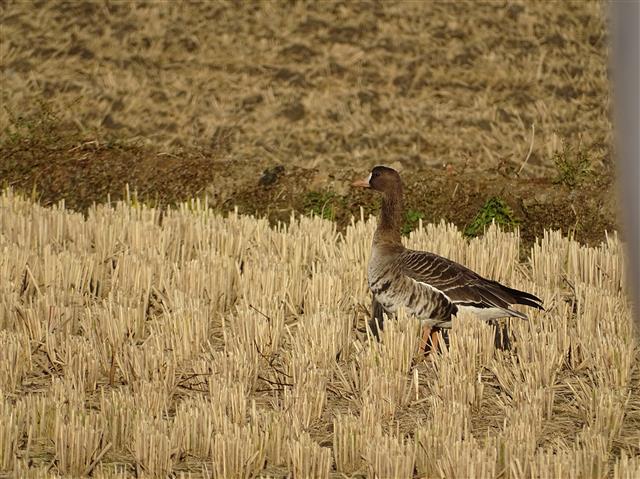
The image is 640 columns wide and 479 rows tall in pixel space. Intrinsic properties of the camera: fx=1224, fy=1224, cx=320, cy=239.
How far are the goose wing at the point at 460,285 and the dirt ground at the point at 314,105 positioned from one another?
185 inches

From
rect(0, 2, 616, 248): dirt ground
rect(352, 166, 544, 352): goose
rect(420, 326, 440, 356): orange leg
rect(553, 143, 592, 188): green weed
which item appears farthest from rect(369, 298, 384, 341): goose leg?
rect(553, 143, 592, 188): green weed

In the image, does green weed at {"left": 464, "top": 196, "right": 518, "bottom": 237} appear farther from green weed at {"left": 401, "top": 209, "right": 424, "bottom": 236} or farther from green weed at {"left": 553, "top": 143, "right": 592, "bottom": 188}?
green weed at {"left": 553, "top": 143, "right": 592, "bottom": 188}

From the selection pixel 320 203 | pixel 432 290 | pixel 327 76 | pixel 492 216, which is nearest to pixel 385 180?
pixel 432 290

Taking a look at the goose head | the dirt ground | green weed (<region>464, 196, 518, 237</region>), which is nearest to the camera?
the goose head

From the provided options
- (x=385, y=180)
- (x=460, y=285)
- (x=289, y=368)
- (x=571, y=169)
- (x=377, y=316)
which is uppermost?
(x=571, y=169)

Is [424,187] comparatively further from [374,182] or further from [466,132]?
[374,182]

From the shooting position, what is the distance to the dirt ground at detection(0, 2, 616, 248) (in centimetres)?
1433

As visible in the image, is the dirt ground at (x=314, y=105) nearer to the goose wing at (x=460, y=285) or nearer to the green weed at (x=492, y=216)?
the green weed at (x=492, y=216)

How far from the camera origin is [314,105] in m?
16.2

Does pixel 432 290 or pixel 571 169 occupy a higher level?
pixel 571 169

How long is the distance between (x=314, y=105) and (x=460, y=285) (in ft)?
26.5

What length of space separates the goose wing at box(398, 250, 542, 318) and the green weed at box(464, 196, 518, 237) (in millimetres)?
4137

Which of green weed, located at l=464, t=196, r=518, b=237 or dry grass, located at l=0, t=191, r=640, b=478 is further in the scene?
green weed, located at l=464, t=196, r=518, b=237

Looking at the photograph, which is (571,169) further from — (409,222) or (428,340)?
(428,340)
